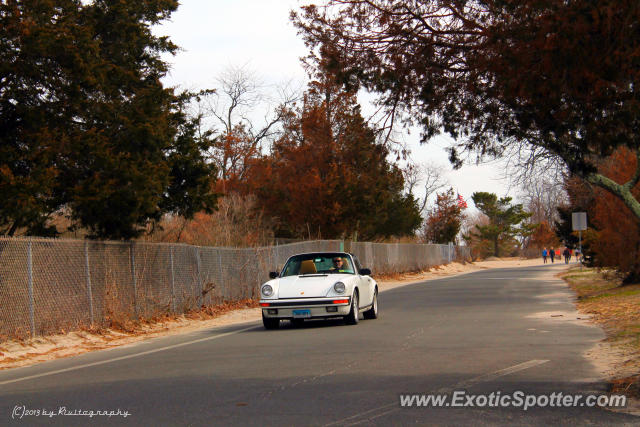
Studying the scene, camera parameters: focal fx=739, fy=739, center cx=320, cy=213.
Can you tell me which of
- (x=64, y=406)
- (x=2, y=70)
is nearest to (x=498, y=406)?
(x=64, y=406)

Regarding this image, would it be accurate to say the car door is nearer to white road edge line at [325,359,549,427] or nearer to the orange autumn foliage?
white road edge line at [325,359,549,427]

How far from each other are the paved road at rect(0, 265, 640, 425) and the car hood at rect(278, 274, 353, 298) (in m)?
0.75

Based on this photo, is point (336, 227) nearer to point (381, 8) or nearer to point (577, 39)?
point (381, 8)

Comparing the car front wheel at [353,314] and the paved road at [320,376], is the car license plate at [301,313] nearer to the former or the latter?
the paved road at [320,376]

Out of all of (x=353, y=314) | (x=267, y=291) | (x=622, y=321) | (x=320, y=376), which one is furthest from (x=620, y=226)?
(x=320, y=376)

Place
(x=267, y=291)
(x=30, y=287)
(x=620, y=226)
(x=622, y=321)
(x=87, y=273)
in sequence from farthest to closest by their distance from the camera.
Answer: (x=620, y=226) → (x=87, y=273) → (x=267, y=291) → (x=622, y=321) → (x=30, y=287)

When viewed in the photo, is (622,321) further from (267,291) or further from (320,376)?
(320,376)

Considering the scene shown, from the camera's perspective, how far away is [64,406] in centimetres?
741

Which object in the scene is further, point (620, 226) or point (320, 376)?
point (620, 226)

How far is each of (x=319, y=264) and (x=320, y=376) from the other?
7.68 metres

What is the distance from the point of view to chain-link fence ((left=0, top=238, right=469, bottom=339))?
1366cm

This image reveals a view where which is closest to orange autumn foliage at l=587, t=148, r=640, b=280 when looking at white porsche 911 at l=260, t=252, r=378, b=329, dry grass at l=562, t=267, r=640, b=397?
dry grass at l=562, t=267, r=640, b=397

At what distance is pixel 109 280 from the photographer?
16875 mm

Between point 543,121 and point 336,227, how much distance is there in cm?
3295
